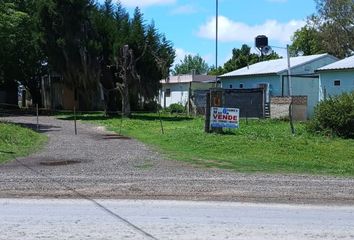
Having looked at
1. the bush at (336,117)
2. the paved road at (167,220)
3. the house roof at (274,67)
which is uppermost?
the house roof at (274,67)

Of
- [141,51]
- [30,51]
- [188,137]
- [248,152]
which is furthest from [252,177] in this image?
[30,51]

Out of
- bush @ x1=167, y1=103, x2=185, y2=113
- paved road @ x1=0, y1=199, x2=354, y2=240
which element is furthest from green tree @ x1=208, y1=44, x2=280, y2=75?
paved road @ x1=0, y1=199, x2=354, y2=240

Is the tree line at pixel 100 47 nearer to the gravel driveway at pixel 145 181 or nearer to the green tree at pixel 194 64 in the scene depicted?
the gravel driveway at pixel 145 181

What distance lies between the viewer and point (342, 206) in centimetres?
1038

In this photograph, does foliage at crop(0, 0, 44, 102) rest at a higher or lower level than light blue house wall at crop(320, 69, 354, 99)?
higher

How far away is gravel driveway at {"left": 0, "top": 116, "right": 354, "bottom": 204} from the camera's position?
11.2 meters

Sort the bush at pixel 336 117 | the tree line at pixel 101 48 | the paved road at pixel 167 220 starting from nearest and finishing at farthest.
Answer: the paved road at pixel 167 220
the bush at pixel 336 117
the tree line at pixel 101 48

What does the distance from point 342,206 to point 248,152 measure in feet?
28.3

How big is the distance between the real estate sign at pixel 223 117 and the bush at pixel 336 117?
398 cm

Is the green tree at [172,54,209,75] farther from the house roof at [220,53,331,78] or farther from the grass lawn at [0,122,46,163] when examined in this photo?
the grass lawn at [0,122,46,163]

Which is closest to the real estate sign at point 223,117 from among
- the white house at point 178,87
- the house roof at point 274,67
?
the house roof at point 274,67

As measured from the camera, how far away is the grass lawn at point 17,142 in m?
18.0

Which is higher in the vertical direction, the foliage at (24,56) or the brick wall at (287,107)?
the foliage at (24,56)

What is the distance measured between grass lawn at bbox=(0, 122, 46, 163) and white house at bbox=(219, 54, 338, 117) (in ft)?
74.7
